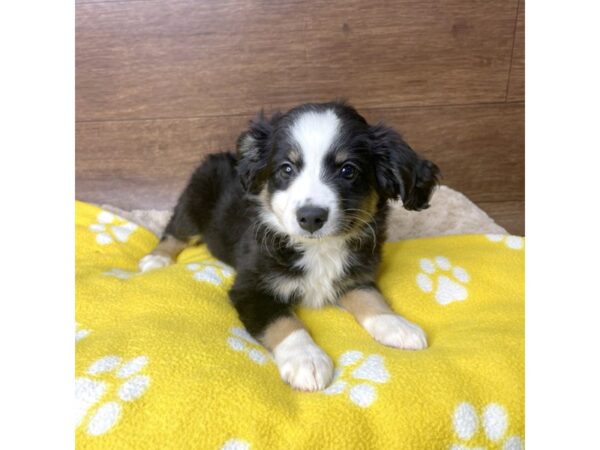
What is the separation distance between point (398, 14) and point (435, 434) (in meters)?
2.15

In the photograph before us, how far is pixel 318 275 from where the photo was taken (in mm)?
1927

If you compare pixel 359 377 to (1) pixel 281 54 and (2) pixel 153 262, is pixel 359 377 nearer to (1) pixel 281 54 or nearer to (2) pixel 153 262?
(2) pixel 153 262

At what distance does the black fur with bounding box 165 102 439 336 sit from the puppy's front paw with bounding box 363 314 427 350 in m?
0.23

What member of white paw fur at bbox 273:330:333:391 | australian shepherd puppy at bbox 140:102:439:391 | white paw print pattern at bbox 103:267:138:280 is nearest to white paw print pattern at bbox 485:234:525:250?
australian shepherd puppy at bbox 140:102:439:391

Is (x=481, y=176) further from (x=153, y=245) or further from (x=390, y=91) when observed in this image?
(x=153, y=245)

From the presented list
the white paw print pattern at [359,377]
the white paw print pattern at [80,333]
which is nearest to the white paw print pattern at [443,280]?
the white paw print pattern at [359,377]

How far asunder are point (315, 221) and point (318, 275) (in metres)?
0.37

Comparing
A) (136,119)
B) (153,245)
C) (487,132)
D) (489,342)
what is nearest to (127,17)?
(136,119)

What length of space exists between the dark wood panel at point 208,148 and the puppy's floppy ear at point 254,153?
92 centimetres

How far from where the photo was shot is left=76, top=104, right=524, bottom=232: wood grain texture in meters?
2.92

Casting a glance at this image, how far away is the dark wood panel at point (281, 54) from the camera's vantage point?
9.03ft

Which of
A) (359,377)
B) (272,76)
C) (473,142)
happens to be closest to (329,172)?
(359,377)

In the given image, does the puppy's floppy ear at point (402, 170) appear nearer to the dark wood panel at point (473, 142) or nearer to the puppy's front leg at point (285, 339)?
the puppy's front leg at point (285, 339)

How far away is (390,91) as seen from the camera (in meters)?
2.86
